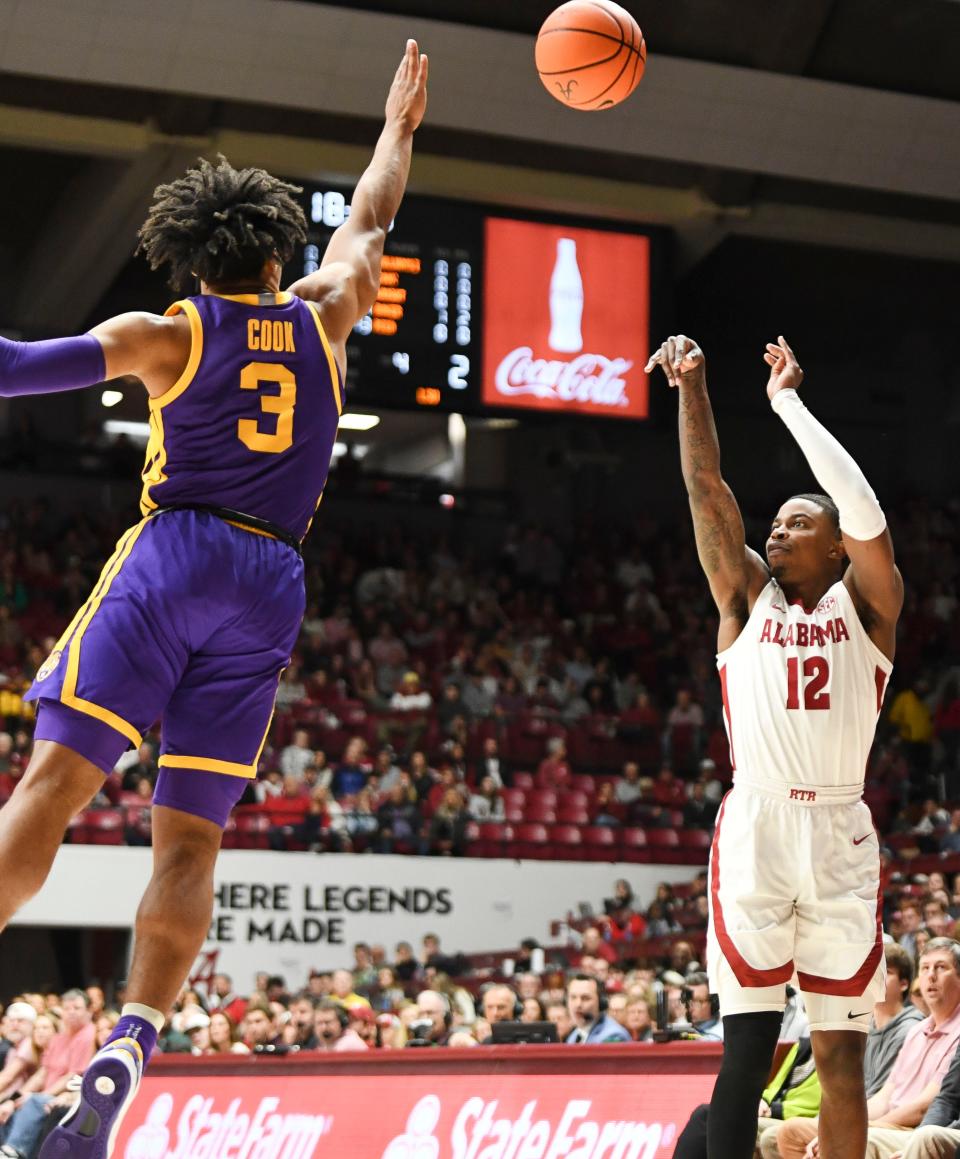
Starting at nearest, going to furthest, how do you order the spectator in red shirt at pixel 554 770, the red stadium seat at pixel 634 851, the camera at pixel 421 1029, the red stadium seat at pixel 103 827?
the camera at pixel 421 1029
the red stadium seat at pixel 103 827
the red stadium seat at pixel 634 851
the spectator in red shirt at pixel 554 770

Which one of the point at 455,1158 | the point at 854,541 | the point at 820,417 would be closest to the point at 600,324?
the point at 820,417

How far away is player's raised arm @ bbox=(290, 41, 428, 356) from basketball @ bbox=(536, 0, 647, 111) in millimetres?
3260

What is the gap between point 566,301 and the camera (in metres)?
17.3

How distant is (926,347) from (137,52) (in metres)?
13.0

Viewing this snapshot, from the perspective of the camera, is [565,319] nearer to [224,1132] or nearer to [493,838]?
[493,838]

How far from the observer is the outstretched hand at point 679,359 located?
497cm

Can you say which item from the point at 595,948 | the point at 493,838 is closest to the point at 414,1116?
the point at 595,948

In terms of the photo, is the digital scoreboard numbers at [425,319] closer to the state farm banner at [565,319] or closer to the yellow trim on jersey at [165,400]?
the state farm banner at [565,319]

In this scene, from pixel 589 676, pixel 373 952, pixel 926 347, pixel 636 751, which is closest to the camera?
pixel 373 952

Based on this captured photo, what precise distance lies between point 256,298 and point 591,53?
181 inches

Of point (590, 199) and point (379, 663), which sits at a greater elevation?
point (590, 199)

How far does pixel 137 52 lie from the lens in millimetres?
16703

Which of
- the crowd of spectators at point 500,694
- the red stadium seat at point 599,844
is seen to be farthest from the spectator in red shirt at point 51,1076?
the red stadium seat at point 599,844

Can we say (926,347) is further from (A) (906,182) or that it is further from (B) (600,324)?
(B) (600,324)
